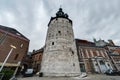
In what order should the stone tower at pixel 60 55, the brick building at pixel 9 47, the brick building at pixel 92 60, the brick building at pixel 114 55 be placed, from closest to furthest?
the stone tower at pixel 60 55, the brick building at pixel 9 47, the brick building at pixel 92 60, the brick building at pixel 114 55

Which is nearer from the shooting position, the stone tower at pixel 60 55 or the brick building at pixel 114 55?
the stone tower at pixel 60 55

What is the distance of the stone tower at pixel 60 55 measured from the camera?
46.7 feet

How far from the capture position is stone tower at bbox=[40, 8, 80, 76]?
14.2m

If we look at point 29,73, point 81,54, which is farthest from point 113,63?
point 29,73

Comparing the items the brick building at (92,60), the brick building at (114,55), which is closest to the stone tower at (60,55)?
the brick building at (92,60)

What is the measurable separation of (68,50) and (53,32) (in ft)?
18.3

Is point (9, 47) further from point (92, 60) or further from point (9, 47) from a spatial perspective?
point (92, 60)

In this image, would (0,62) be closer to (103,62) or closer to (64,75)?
(64,75)

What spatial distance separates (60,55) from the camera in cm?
1528

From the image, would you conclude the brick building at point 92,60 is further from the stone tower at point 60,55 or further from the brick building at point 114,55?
the stone tower at point 60,55

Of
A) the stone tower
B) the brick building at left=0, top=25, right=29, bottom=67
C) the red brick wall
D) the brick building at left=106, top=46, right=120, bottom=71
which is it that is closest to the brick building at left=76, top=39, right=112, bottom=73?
the brick building at left=106, top=46, right=120, bottom=71

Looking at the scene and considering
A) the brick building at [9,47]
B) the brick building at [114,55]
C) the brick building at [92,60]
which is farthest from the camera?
the brick building at [114,55]

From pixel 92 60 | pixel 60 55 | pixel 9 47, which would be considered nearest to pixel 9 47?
pixel 9 47

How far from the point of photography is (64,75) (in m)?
13.6
